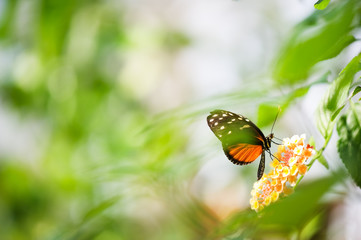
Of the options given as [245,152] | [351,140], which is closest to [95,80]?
[245,152]

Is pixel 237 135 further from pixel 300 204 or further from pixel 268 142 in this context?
pixel 300 204

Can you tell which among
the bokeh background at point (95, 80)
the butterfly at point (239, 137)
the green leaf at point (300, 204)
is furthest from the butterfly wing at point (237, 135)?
the bokeh background at point (95, 80)

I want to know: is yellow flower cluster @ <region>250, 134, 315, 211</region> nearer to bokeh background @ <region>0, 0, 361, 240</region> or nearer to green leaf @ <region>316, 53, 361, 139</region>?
green leaf @ <region>316, 53, 361, 139</region>

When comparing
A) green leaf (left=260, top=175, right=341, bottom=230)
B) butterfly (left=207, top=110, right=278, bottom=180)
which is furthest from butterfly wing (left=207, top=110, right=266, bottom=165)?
green leaf (left=260, top=175, right=341, bottom=230)

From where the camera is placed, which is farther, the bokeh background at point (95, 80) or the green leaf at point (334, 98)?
the bokeh background at point (95, 80)

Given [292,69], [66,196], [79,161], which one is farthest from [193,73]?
[292,69]

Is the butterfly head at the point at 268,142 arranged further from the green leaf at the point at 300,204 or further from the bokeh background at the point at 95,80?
the bokeh background at the point at 95,80

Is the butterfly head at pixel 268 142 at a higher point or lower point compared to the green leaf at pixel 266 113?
lower
